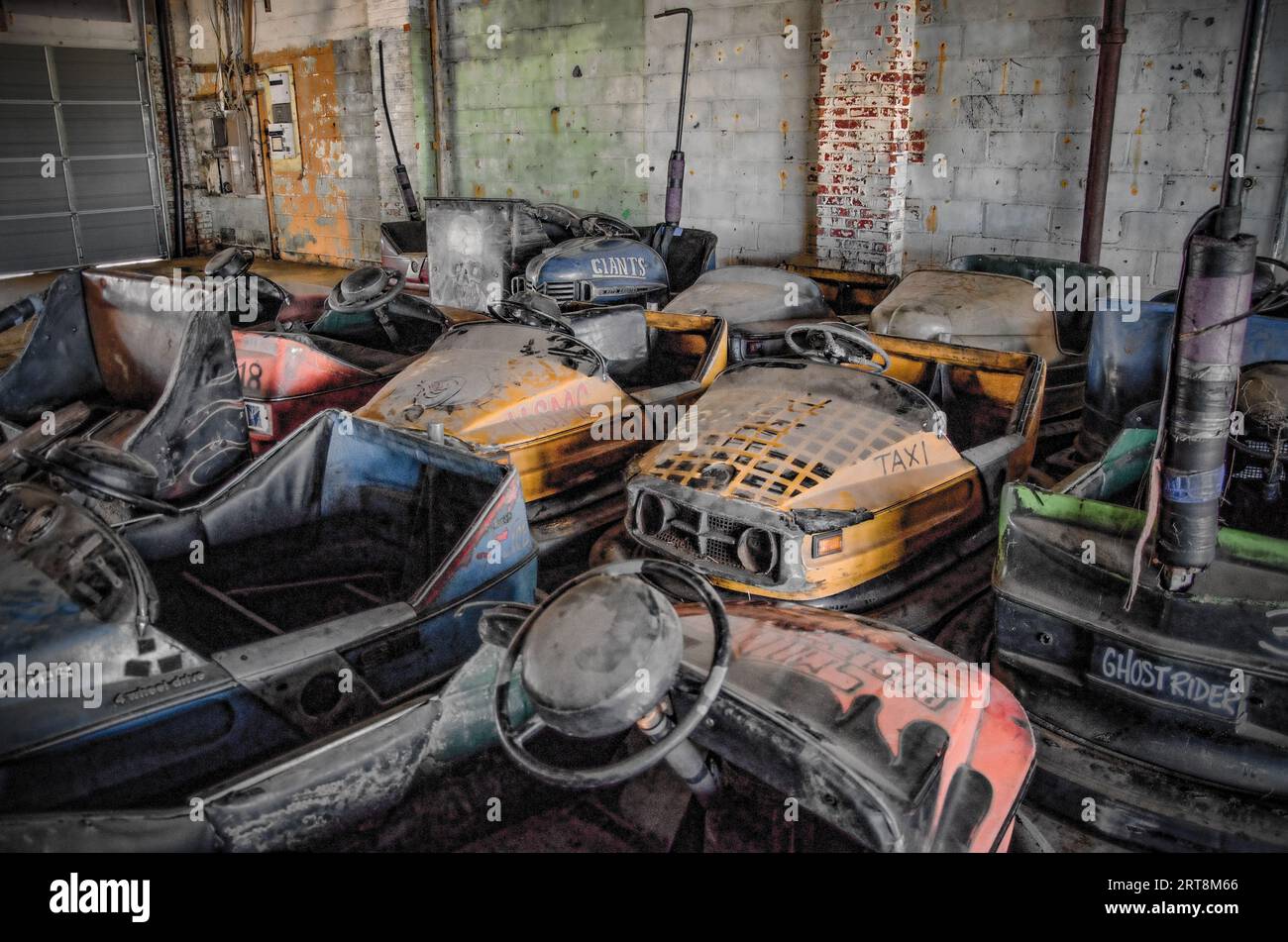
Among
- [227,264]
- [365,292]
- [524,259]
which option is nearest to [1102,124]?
[524,259]

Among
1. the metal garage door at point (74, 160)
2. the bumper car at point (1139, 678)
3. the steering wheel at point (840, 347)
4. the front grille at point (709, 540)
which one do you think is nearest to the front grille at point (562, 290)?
the steering wheel at point (840, 347)

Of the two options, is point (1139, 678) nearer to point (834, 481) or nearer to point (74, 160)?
point (834, 481)

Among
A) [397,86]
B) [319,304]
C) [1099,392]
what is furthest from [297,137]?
[1099,392]

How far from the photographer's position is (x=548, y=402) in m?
4.10

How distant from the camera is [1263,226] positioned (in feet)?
17.8

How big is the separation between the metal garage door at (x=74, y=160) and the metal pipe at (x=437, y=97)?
5208 mm

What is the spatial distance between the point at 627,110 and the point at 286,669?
24.7ft

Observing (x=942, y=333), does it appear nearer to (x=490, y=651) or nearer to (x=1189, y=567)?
(x=1189, y=567)

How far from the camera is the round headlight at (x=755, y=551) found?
3.14 metres

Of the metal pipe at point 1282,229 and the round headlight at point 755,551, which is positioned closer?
the round headlight at point 755,551

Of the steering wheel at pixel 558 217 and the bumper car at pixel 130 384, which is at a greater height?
the steering wheel at pixel 558 217

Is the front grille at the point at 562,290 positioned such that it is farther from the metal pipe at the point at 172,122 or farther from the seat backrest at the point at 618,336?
the metal pipe at the point at 172,122

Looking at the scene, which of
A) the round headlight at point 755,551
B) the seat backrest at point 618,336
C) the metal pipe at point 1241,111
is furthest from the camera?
the seat backrest at point 618,336

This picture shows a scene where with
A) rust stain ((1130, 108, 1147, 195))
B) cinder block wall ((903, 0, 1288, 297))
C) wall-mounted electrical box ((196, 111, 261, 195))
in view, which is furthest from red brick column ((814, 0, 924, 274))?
wall-mounted electrical box ((196, 111, 261, 195))
